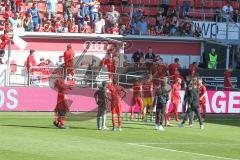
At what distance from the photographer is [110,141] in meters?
25.6

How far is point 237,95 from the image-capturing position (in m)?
39.5

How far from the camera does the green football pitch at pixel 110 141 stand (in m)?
21.8

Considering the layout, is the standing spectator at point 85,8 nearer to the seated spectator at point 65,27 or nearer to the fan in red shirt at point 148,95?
the seated spectator at point 65,27

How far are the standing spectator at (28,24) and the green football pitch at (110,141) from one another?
9.20 metres

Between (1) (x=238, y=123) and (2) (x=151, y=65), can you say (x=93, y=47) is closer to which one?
(2) (x=151, y=65)

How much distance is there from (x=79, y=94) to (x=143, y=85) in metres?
3.33

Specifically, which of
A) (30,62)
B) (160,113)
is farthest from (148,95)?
(30,62)

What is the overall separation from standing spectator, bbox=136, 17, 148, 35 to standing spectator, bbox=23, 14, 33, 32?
6559 millimetres

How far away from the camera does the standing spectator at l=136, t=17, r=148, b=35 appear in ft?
153

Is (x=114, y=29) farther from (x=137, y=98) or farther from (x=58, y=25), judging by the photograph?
(x=137, y=98)

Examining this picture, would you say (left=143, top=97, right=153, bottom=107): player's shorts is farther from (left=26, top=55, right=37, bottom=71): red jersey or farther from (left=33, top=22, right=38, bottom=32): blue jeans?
(left=33, top=22, right=38, bottom=32): blue jeans

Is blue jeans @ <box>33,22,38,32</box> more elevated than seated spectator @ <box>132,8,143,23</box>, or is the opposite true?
seated spectator @ <box>132,8,143,23</box>

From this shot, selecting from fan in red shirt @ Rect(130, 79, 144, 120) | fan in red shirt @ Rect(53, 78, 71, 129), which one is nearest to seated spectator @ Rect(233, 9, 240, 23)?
fan in red shirt @ Rect(130, 79, 144, 120)

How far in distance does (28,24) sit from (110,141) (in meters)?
18.8
